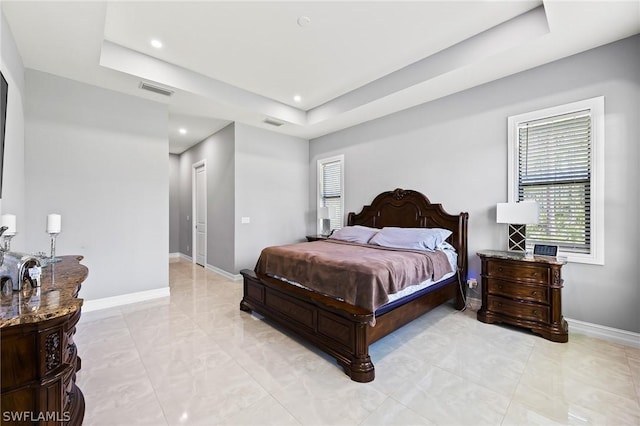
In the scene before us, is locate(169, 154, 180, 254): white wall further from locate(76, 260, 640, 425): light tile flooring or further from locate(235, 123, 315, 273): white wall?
locate(76, 260, 640, 425): light tile flooring

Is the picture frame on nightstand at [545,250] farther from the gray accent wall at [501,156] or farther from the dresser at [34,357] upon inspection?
the dresser at [34,357]

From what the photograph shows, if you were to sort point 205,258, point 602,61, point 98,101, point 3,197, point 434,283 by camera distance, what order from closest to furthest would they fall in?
point 3,197 < point 602,61 < point 434,283 < point 98,101 < point 205,258

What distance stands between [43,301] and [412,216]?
13.1 ft

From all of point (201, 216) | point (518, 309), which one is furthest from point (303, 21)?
point (201, 216)

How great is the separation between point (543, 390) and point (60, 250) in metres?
5.01

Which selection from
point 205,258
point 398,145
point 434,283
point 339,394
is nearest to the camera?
point 339,394

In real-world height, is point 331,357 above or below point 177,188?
below

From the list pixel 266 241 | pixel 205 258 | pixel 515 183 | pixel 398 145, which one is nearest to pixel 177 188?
pixel 205 258

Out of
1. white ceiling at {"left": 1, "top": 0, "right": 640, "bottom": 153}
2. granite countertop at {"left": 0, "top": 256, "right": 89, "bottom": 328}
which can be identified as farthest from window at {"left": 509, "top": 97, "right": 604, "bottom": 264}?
granite countertop at {"left": 0, "top": 256, "right": 89, "bottom": 328}

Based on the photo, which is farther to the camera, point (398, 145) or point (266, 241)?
point (266, 241)

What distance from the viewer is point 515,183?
3254 millimetres

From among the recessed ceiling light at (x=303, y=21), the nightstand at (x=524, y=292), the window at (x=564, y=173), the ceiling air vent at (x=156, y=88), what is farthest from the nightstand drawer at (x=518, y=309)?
the ceiling air vent at (x=156, y=88)

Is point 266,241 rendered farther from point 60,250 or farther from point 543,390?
point 543,390

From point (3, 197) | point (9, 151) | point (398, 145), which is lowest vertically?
point (3, 197)
